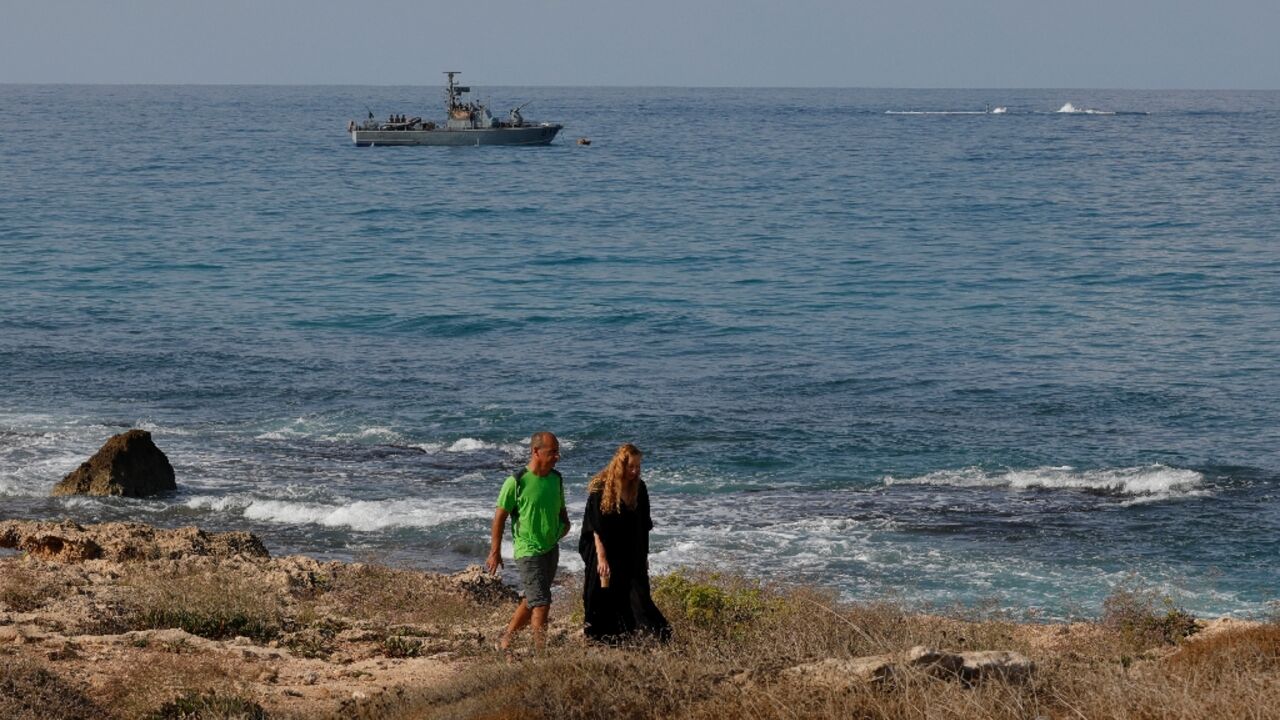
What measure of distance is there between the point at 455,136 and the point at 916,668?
8989 centimetres

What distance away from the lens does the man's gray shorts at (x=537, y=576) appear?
32.3 ft

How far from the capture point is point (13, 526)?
14.9m

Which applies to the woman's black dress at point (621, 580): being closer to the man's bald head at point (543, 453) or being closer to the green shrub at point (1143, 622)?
the man's bald head at point (543, 453)

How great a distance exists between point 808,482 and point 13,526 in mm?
9644

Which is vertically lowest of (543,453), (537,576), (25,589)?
(25,589)

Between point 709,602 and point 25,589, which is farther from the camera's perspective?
point 25,589

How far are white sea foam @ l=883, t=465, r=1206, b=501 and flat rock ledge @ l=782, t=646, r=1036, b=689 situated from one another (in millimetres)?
10955

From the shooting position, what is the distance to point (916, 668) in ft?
24.8

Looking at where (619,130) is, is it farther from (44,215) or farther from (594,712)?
(594,712)

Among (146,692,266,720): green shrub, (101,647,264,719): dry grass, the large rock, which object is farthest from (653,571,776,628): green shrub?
the large rock

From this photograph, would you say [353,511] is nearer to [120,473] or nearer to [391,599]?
[120,473]

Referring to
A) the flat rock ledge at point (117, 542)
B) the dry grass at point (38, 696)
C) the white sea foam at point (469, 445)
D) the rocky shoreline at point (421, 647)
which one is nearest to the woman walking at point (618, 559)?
the rocky shoreline at point (421, 647)

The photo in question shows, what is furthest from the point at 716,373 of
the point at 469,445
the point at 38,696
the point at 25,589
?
the point at 38,696

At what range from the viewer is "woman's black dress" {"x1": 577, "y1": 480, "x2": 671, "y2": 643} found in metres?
9.31
